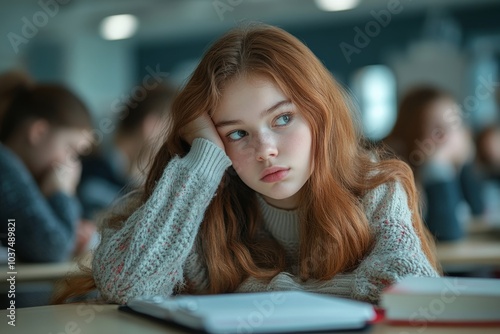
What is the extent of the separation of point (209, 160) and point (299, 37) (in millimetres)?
7035

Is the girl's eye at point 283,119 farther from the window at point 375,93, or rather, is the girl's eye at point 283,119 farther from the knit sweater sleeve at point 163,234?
the window at point 375,93

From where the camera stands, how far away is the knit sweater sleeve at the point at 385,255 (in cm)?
117

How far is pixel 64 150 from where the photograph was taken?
110 inches

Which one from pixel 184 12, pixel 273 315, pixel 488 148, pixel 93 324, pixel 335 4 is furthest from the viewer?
pixel 184 12

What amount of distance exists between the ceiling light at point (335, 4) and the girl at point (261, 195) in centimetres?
735

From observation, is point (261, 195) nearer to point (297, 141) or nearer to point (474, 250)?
point (297, 141)

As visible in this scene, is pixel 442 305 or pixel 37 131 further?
pixel 37 131

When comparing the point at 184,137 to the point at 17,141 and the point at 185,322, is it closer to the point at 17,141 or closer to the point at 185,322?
the point at 185,322

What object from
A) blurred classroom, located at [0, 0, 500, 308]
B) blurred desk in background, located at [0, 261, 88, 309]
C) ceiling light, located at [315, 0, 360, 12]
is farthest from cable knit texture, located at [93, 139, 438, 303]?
ceiling light, located at [315, 0, 360, 12]

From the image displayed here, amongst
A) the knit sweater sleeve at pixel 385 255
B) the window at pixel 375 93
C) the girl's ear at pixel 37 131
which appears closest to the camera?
the knit sweater sleeve at pixel 385 255

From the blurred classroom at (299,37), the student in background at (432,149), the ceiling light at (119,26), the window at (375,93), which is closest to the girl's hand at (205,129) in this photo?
the student in background at (432,149)

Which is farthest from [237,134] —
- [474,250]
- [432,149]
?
[432,149]

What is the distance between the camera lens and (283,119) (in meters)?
1.32

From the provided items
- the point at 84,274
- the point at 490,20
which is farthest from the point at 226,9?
the point at 84,274
